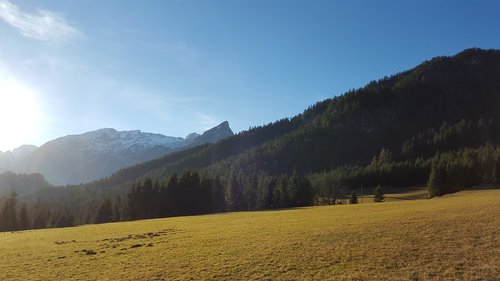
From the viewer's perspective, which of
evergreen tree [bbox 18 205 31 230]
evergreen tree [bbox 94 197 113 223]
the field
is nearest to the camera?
the field

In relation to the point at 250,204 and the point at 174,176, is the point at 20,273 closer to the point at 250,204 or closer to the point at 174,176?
the point at 174,176

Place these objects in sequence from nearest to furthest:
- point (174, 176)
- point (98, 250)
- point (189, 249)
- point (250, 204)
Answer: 1. point (189, 249)
2. point (98, 250)
3. point (174, 176)
4. point (250, 204)

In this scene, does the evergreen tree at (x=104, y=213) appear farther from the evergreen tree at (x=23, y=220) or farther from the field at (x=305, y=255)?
the field at (x=305, y=255)

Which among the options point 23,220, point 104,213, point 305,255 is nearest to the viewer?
point 305,255

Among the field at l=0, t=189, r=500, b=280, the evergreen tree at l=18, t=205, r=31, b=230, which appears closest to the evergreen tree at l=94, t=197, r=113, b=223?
the evergreen tree at l=18, t=205, r=31, b=230

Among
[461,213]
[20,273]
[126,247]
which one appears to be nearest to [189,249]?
[126,247]

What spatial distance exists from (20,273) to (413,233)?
121ft

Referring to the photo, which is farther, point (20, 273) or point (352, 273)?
point (20, 273)

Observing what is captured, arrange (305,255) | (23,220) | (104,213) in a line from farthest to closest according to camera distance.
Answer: (104,213) < (23,220) < (305,255)

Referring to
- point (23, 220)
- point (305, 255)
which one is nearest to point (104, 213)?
point (23, 220)

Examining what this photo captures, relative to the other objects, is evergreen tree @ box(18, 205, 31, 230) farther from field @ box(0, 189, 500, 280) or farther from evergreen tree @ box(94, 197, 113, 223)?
field @ box(0, 189, 500, 280)

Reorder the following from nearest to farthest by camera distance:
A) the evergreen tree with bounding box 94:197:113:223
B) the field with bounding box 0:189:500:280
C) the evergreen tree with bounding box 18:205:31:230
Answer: the field with bounding box 0:189:500:280
the evergreen tree with bounding box 18:205:31:230
the evergreen tree with bounding box 94:197:113:223

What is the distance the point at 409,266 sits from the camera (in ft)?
96.6

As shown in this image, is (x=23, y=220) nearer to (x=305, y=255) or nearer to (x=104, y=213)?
(x=104, y=213)
